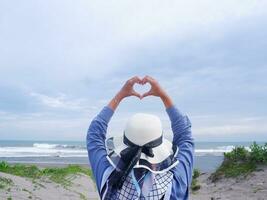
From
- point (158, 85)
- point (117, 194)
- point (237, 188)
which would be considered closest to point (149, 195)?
point (117, 194)

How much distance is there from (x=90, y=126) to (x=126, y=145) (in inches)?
18.3

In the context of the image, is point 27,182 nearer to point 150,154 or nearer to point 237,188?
point 237,188

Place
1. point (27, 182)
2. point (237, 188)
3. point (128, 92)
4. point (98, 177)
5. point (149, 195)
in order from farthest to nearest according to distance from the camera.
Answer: point (237, 188) < point (27, 182) < point (128, 92) < point (98, 177) < point (149, 195)

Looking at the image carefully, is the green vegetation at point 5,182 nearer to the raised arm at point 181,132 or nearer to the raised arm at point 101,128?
the raised arm at point 101,128

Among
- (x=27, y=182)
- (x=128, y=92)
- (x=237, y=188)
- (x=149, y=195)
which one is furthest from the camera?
(x=237, y=188)

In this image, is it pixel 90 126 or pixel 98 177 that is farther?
pixel 90 126

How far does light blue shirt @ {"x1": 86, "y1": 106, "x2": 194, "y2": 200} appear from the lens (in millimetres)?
2559

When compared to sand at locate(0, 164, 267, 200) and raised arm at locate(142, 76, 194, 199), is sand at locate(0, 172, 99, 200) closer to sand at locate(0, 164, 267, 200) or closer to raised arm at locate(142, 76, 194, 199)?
sand at locate(0, 164, 267, 200)

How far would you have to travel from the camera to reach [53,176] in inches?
569

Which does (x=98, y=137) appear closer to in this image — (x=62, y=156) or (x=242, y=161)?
(x=242, y=161)

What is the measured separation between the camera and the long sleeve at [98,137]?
277 cm

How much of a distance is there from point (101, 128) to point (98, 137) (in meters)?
0.06

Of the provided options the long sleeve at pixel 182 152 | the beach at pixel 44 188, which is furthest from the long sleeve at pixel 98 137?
the beach at pixel 44 188

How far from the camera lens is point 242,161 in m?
16.5
